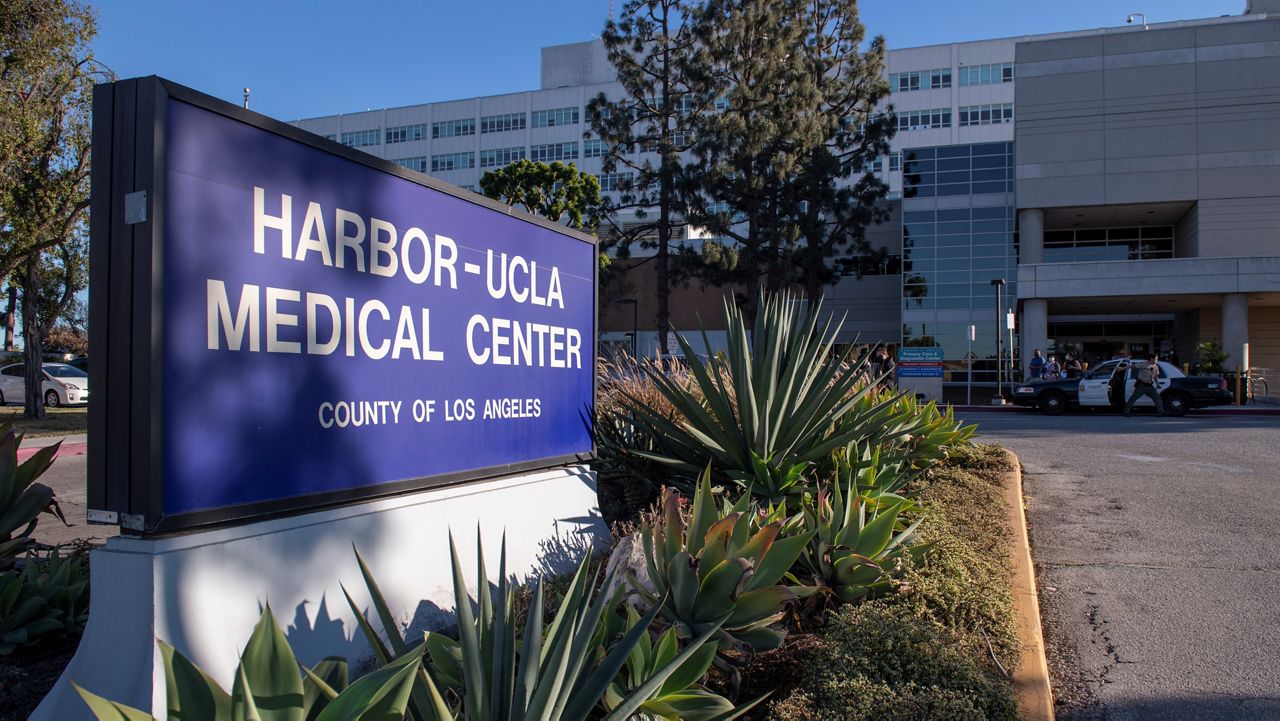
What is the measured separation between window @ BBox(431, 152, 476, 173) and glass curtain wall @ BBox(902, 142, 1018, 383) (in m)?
40.8

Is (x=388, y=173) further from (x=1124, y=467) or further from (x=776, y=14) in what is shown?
(x=776, y=14)

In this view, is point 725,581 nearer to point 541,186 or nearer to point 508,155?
point 541,186

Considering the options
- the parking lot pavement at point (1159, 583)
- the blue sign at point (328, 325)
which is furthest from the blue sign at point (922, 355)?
the blue sign at point (328, 325)

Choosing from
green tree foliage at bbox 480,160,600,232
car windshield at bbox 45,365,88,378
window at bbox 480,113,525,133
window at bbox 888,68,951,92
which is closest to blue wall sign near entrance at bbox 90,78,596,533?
car windshield at bbox 45,365,88,378

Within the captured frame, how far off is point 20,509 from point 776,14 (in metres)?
31.4

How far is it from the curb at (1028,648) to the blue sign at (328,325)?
272 centimetres

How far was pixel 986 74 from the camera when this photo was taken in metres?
56.1

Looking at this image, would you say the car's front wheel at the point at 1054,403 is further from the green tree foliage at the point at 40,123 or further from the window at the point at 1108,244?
the green tree foliage at the point at 40,123

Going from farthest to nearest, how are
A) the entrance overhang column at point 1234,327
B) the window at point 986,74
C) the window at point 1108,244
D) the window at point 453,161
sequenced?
1. the window at point 453,161
2. the window at point 986,74
3. the window at point 1108,244
4. the entrance overhang column at point 1234,327

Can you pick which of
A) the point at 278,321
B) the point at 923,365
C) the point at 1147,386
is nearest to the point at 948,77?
the point at 923,365

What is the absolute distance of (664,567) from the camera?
3.38m

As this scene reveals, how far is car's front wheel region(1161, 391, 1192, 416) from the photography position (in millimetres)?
21125

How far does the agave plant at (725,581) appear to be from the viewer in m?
3.20

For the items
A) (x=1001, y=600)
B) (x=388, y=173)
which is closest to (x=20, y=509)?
(x=388, y=173)
